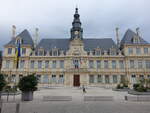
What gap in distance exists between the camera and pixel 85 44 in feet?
121

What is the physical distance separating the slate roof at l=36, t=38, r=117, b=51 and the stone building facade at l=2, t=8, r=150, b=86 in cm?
117

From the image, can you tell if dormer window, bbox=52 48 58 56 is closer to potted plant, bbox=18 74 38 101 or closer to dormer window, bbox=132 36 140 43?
dormer window, bbox=132 36 140 43

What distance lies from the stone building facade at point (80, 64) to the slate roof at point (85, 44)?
1172mm

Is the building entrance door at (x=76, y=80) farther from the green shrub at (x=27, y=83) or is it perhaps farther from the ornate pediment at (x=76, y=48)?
the green shrub at (x=27, y=83)

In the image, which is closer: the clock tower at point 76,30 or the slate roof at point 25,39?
the slate roof at point 25,39

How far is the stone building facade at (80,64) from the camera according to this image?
105 ft

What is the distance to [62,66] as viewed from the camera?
33125 mm

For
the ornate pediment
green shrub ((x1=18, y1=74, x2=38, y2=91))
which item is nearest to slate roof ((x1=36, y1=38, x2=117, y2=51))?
the ornate pediment

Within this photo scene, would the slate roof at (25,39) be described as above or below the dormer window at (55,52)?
above

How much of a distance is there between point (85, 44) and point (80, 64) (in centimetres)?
710

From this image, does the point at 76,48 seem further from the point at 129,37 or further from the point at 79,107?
the point at 79,107

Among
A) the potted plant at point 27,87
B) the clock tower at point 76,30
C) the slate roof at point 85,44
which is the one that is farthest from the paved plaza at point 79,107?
the clock tower at point 76,30

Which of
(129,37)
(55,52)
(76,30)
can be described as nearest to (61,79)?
(55,52)

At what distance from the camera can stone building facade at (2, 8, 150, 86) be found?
32125 millimetres
